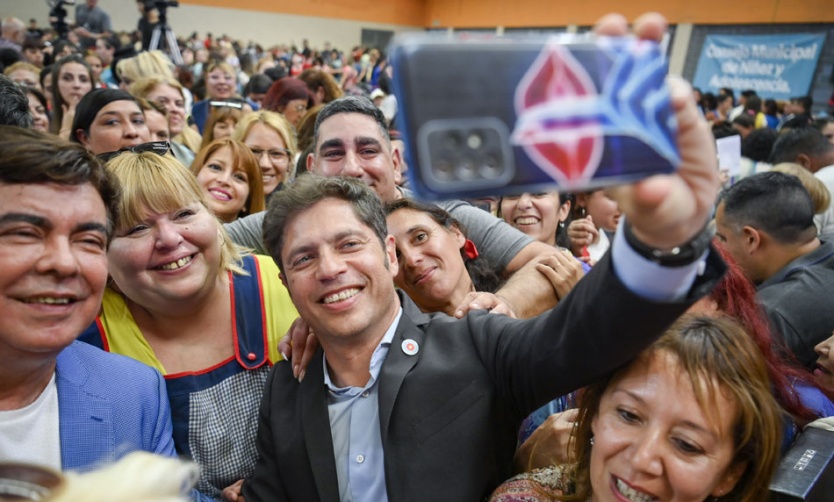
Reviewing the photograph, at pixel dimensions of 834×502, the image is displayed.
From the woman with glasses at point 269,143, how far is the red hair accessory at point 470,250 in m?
1.48

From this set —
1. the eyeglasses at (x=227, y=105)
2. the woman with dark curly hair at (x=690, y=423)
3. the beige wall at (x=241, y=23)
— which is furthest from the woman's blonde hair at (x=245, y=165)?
the beige wall at (x=241, y=23)

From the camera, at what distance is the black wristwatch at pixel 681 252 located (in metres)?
0.87

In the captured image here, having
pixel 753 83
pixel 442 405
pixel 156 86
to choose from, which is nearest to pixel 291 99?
pixel 156 86

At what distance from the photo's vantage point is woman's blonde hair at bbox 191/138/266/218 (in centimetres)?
305

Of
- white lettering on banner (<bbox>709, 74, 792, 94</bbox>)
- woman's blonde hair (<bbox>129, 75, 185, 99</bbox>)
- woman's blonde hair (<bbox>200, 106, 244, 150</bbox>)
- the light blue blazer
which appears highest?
white lettering on banner (<bbox>709, 74, 792, 94</bbox>)

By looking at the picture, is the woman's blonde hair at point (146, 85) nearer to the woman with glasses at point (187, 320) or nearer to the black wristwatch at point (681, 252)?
the woman with glasses at point (187, 320)

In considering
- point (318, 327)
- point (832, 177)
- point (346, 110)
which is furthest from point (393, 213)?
point (832, 177)

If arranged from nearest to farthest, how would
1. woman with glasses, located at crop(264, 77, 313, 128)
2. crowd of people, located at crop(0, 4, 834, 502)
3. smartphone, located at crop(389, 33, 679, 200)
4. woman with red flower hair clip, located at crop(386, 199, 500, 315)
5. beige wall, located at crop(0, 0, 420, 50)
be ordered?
1. smartphone, located at crop(389, 33, 679, 200)
2. crowd of people, located at crop(0, 4, 834, 502)
3. woman with red flower hair clip, located at crop(386, 199, 500, 315)
4. woman with glasses, located at crop(264, 77, 313, 128)
5. beige wall, located at crop(0, 0, 420, 50)

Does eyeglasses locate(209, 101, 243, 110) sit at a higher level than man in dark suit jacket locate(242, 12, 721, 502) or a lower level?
higher

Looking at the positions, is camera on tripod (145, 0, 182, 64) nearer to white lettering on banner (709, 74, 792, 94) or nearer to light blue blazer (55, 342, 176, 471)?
light blue blazer (55, 342, 176, 471)

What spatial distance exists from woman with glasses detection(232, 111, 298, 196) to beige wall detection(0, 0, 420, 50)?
1477 centimetres

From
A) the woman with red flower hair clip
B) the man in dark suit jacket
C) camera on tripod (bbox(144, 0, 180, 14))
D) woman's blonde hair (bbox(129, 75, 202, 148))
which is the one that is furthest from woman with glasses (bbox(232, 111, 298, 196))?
camera on tripod (bbox(144, 0, 180, 14))

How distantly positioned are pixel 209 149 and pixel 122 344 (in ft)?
5.10

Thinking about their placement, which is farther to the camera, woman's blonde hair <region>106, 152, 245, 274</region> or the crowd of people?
woman's blonde hair <region>106, 152, 245, 274</region>
